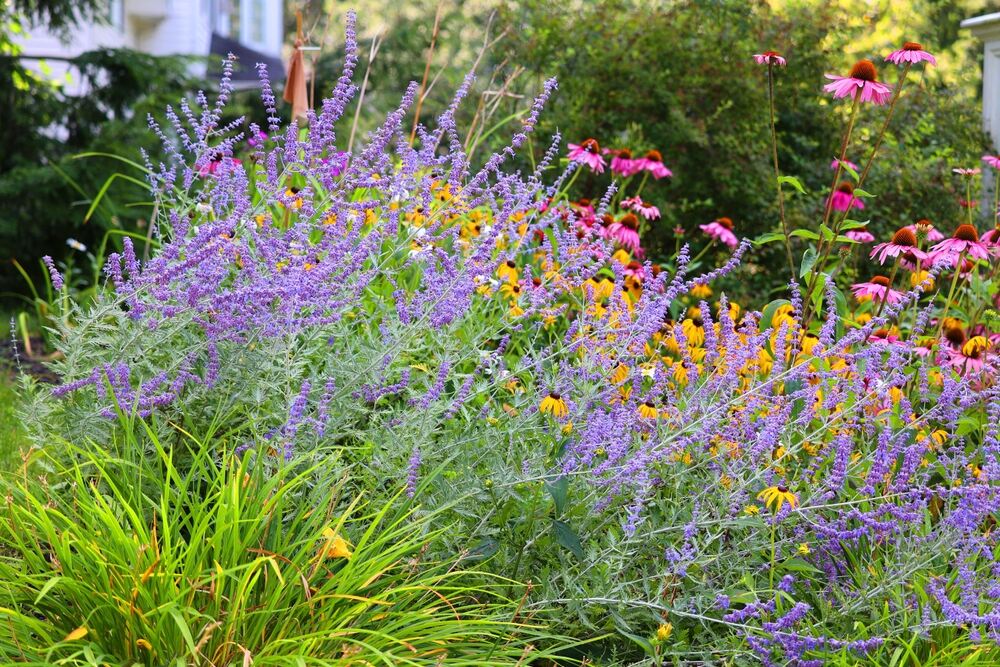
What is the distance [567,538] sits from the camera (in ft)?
8.16

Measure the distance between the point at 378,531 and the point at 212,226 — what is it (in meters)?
0.83

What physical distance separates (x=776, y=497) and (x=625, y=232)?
6.72ft

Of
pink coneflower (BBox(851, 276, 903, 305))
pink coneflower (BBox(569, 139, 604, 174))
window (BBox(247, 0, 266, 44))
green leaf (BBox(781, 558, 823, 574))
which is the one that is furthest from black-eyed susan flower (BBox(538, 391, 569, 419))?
window (BBox(247, 0, 266, 44))

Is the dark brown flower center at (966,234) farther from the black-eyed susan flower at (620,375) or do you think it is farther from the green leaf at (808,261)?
the black-eyed susan flower at (620,375)

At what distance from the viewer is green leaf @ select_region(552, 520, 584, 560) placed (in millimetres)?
2475

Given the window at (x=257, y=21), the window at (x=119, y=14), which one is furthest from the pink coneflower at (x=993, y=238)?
the window at (x=257, y=21)

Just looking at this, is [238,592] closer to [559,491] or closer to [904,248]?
[559,491]

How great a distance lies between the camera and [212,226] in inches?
107

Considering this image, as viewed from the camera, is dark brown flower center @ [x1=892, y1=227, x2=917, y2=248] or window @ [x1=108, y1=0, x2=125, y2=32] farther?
window @ [x1=108, y1=0, x2=125, y2=32]


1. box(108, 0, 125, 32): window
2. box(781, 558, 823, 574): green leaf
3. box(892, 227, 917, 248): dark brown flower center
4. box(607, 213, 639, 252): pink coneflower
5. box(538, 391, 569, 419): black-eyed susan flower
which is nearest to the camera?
box(781, 558, 823, 574): green leaf

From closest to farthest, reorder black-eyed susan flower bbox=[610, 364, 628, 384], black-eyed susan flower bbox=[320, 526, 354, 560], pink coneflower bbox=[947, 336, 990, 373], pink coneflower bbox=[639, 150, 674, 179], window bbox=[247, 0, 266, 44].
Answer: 1. black-eyed susan flower bbox=[320, 526, 354, 560]
2. black-eyed susan flower bbox=[610, 364, 628, 384]
3. pink coneflower bbox=[947, 336, 990, 373]
4. pink coneflower bbox=[639, 150, 674, 179]
5. window bbox=[247, 0, 266, 44]

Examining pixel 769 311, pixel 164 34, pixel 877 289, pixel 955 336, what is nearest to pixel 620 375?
pixel 769 311

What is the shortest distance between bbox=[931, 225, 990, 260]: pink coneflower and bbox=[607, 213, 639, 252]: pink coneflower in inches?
47.3

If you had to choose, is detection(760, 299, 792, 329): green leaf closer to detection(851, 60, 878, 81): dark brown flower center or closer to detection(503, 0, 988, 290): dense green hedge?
detection(851, 60, 878, 81): dark brown flower center
